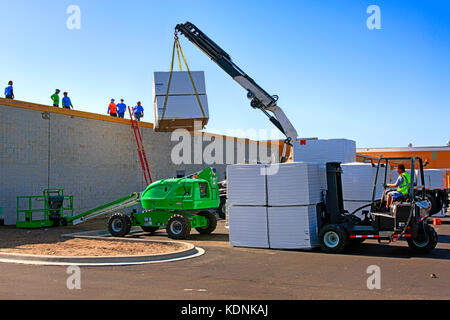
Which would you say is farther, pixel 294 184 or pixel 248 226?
pixel 248 226

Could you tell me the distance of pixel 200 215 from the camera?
16.8 meters

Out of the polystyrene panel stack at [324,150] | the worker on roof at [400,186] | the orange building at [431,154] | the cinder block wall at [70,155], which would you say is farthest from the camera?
the orange building at [431,154]

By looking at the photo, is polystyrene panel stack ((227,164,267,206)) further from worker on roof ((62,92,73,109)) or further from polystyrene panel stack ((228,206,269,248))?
worker on roof ((62,92,73,109))

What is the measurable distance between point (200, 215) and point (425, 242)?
7664mm

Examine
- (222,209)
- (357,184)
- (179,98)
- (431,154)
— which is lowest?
(222,209)

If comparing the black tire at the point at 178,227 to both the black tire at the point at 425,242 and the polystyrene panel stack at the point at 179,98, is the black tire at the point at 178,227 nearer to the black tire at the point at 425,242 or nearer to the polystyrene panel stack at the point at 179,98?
the polystyrene panel stack at the point at 179,98

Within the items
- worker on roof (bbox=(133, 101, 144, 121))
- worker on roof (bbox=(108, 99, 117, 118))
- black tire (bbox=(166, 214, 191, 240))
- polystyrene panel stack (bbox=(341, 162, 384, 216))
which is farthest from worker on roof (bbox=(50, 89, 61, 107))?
polystyrene panel stack (bbox=(341, 162, 384, 216))

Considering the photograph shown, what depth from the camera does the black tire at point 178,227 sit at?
1478cm

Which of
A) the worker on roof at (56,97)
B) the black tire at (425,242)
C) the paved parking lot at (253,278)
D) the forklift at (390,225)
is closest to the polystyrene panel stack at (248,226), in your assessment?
the paved parking lot at (253,278)

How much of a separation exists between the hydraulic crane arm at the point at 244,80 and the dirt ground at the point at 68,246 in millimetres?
9921

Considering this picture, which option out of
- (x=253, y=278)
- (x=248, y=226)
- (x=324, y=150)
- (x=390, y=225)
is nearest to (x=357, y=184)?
(x=324, y=150)

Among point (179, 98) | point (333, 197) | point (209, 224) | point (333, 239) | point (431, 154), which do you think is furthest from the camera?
point (431, 154)

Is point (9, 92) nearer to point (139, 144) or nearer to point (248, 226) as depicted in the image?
point (139, 144)

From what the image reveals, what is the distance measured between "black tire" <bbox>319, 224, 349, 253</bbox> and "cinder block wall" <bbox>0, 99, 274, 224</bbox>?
12.6 m
